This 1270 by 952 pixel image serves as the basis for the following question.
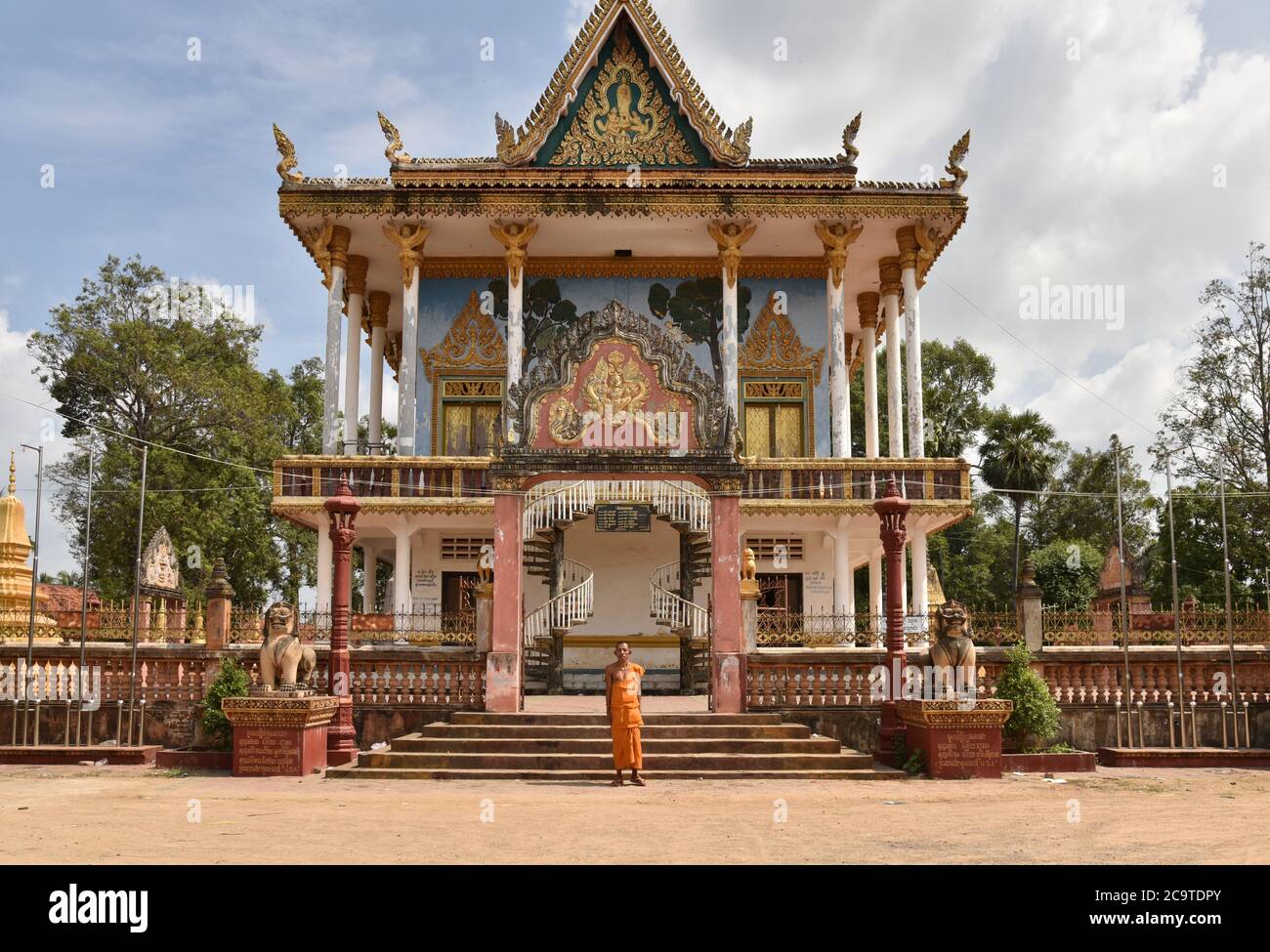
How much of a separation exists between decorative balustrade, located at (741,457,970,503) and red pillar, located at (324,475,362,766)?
8939mm

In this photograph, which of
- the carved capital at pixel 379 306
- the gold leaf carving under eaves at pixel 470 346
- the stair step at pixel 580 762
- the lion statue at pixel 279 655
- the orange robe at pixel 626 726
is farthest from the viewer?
the carved capital at pixel 379 306

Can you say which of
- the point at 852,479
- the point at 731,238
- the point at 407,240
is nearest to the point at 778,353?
the point at 731,238

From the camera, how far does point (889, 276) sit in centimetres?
2400

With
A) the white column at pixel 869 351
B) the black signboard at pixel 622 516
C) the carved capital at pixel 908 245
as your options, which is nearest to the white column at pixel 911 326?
the carved capital at pixel 908 245

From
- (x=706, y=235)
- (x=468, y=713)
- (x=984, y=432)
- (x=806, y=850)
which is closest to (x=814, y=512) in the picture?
(x=706, y=235)

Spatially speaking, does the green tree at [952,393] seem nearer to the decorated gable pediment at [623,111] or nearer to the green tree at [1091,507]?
the green tree at [1091,507]

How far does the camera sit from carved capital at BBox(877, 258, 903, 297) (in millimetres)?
23859

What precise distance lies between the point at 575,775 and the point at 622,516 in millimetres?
8437

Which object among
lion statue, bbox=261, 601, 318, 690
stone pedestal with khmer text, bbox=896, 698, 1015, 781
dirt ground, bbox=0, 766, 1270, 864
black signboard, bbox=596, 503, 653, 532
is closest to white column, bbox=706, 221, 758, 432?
black signboard, bbox=596, 503, 653, 532

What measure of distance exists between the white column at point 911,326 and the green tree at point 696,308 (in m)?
3.41

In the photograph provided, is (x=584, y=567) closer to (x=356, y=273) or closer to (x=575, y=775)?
(x=575, y=775)

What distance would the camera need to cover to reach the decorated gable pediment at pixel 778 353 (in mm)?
24156
